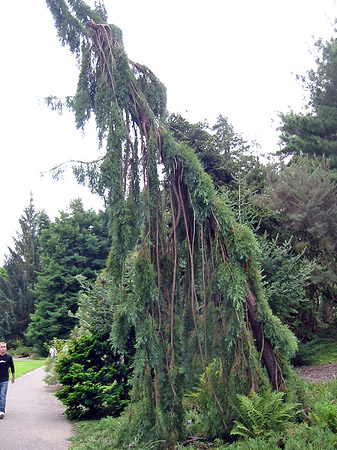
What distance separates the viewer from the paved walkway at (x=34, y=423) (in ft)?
19.7

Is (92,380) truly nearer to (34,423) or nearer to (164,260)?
(34,423)

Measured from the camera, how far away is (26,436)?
641 centimetres

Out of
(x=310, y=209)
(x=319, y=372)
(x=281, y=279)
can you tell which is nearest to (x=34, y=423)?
(x=281, y=279)

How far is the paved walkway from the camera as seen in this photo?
19.7ft

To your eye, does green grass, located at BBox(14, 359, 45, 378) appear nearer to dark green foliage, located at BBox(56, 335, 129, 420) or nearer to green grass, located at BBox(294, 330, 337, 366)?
dark green foliage, located at BBox(56, 335, 129, 420)

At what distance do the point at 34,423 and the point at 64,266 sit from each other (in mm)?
27455

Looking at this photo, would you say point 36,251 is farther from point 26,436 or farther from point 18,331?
point 26,436

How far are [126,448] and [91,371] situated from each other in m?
2.91

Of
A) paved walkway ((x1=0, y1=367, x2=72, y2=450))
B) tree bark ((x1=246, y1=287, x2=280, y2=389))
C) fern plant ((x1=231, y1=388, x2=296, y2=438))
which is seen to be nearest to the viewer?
fern plant ((x1=231, y1=388, x2=296, y2=438))

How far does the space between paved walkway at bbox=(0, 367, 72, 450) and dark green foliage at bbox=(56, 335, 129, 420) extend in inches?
16.8

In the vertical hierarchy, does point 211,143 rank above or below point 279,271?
above

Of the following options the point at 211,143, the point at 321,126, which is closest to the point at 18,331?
the point at 211,143

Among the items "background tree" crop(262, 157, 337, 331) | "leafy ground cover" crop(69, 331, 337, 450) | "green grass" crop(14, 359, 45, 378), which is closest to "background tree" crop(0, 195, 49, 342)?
"green grass" crop(14, 359, 45, 378)

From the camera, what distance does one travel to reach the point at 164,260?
546cm
